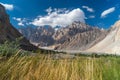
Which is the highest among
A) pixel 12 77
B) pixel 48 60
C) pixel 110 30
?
pixel 110 30

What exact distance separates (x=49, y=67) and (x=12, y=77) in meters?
1.01

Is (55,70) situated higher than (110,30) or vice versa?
(110,30)

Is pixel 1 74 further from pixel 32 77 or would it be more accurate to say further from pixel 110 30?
pixel 110 30

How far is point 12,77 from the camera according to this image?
4.20 meters

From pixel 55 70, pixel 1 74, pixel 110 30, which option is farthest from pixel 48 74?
pixel 110 30

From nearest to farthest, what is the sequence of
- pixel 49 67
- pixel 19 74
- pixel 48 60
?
pixel 19 74 < pixel 49 67 < pixel 48 60

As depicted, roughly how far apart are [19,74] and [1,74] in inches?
12.3

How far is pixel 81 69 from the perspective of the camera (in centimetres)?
514

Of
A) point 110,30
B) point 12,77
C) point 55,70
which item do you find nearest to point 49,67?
point 55,70

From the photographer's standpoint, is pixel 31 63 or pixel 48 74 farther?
pixel 31 63

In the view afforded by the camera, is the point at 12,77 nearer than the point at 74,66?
Yes

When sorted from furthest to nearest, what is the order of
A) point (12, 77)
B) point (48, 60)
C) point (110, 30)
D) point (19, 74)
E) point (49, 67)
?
point (110, 30) → point (48, 60) → point (49, 67) → point (19, 74) → point (12, 77)

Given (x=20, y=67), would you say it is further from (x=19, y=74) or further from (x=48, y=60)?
(x=48, y=60)

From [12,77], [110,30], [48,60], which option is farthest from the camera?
[110,30]
